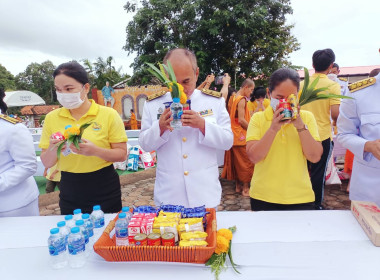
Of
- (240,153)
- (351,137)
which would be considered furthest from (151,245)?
(240,153)

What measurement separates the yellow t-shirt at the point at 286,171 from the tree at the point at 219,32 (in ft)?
40.8

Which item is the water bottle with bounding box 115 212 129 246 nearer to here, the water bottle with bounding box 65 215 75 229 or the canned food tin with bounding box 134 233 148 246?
the canned food tin with bounding box 134 233 148 246

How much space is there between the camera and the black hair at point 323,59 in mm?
3172

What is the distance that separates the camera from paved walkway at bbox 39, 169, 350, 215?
13.4 feet

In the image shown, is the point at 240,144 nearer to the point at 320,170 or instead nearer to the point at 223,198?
the point at 223,198

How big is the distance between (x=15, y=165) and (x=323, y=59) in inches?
129

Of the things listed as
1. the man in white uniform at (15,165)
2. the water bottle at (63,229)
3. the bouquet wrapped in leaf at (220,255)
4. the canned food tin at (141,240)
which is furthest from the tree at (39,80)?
the bouquet wrapped in leaf at (220,255)

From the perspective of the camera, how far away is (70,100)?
6.35ft

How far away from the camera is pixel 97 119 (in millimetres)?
1997

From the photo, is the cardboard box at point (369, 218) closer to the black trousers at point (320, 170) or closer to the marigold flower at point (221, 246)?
the marigold flower at point (221, 246)

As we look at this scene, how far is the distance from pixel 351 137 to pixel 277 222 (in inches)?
34.0

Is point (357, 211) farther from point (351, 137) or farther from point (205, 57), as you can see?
point (205, 57)

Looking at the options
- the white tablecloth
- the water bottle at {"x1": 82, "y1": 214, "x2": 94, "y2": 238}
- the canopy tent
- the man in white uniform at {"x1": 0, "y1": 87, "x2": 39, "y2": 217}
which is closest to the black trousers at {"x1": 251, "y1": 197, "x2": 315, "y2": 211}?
the white tablecloth

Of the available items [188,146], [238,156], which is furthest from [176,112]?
[238,156]
